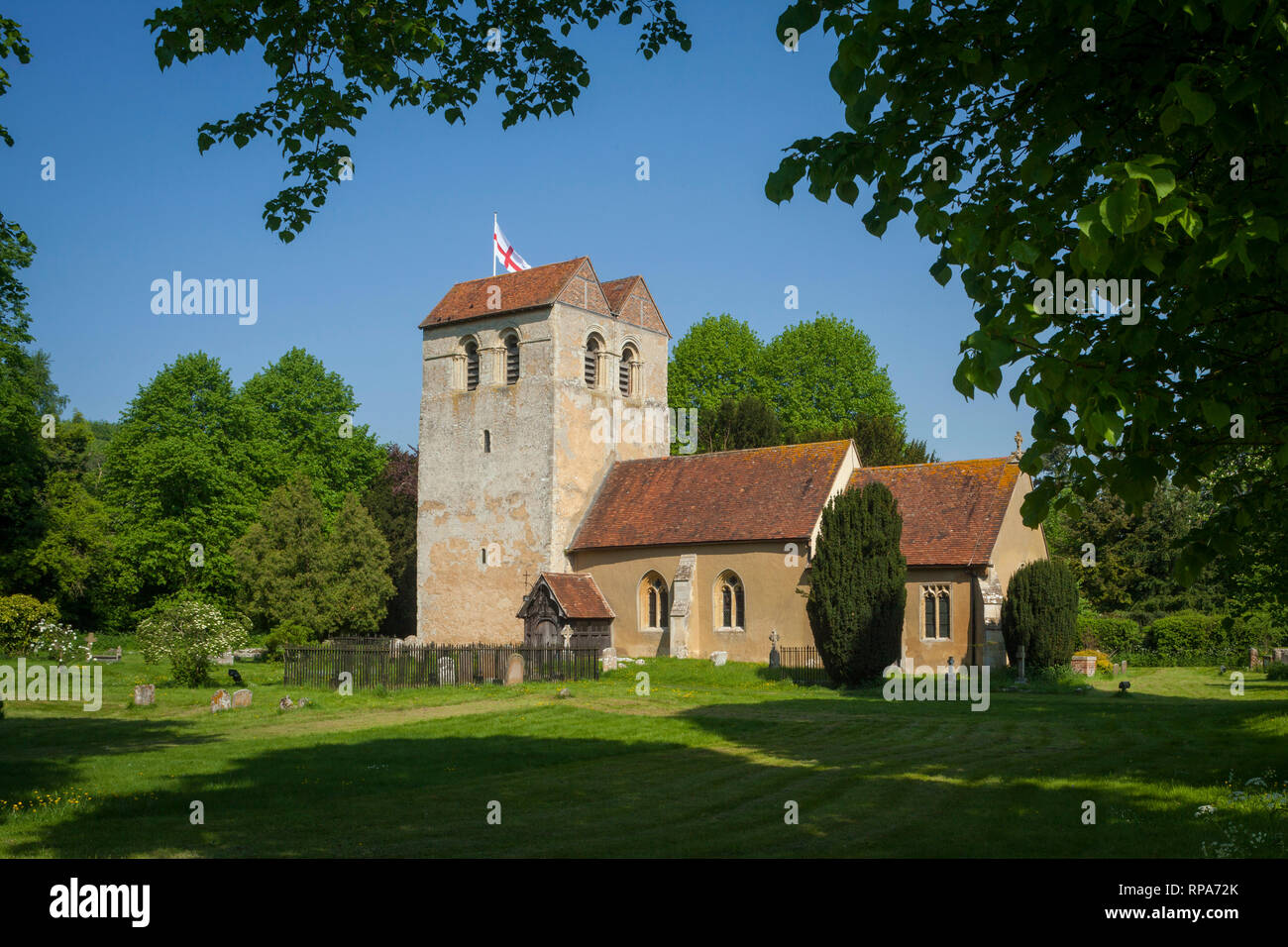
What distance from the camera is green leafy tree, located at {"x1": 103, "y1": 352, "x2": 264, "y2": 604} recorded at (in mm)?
48125

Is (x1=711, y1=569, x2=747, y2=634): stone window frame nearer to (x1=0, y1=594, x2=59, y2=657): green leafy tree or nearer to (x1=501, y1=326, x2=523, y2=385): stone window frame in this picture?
(x1=501, y1=326, x2=523, y2=385): stone window frame

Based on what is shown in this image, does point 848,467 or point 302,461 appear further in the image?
point 302,461

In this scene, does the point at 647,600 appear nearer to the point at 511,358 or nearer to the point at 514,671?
the point at 514,671

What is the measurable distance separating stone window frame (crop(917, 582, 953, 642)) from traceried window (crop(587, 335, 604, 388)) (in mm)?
14605

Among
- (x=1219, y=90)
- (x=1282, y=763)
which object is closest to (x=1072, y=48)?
(x=1219, y=90)

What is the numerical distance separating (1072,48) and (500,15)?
6561 millimetres

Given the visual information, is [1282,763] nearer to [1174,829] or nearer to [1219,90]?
[1174,829]

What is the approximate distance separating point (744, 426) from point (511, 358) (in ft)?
48.9

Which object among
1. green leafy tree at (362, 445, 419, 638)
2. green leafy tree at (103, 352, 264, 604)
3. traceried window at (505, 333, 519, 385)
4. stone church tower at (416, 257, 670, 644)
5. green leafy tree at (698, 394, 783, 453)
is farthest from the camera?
green leafy tree at (698, 394, 783, 453)

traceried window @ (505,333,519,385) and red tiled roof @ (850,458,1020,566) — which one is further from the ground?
traceried window @ (505,333,519,385)

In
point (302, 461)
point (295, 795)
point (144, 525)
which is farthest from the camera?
point (302, 461)

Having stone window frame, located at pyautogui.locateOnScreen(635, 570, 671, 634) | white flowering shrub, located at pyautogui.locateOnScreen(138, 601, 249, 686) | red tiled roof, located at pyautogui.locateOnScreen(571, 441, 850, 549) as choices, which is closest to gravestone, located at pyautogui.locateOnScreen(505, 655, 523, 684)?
white flowering shrub, located at pyautogui.locateOnScreen(138, 601, 249, 686)

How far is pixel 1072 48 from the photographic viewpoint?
6.30 m

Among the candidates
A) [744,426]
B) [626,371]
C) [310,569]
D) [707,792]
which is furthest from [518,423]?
[707,792]
